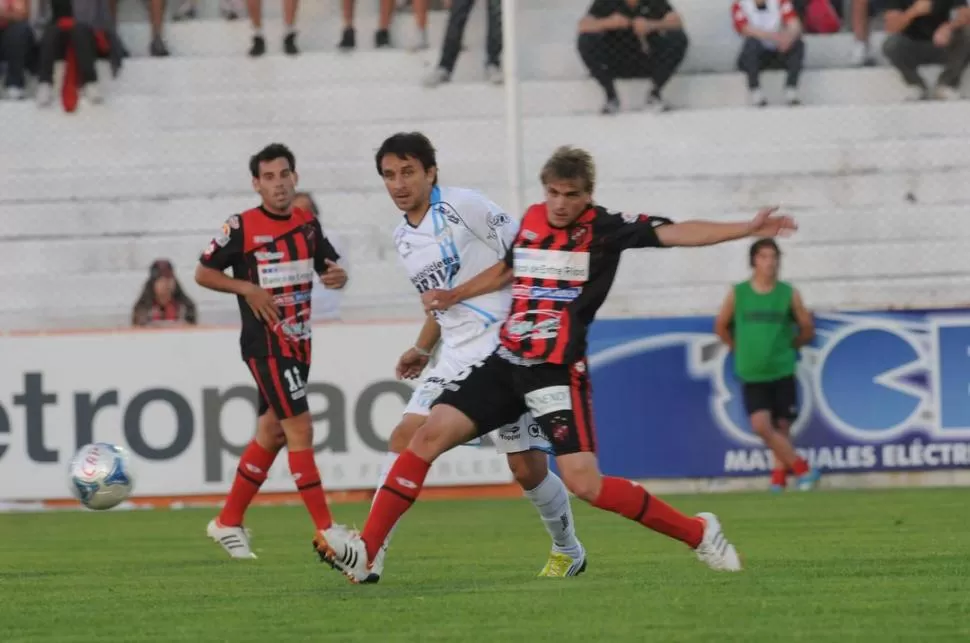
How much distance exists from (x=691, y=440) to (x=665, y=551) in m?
5.23

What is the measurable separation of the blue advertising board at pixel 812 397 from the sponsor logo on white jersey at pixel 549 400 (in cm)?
707

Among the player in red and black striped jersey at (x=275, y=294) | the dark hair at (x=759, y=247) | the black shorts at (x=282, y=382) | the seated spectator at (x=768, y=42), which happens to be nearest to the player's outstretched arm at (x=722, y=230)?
the player in red and black striped jersey at (x=275, y=294)

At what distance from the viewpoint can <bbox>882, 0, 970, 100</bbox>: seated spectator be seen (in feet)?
54.4

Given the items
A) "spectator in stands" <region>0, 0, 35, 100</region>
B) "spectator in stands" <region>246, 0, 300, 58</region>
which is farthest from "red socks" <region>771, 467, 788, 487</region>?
"spectator in stands" <region>0, 0, 35, 100</region>

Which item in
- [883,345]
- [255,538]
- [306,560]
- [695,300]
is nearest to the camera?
[306,560]

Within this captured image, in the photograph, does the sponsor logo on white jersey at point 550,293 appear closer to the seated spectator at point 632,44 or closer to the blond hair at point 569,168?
the blond hair at point 569,168

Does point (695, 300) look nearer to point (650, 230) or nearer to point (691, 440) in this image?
point (691, 440)

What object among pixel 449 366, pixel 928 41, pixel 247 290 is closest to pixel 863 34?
pixel 928 41

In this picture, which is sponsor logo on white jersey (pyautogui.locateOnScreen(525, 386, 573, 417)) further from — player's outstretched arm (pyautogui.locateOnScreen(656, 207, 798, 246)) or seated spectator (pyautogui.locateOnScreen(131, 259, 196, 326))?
seated spectator (pyautogui.locateOnScreen(131, 259, 196, 326))

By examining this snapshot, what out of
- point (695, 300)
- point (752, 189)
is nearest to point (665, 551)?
point (695, 300)

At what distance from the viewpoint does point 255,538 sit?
11.0m

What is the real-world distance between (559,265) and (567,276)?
0.17 feet

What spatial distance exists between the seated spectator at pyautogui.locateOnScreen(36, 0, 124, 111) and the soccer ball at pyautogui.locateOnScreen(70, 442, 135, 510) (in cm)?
817

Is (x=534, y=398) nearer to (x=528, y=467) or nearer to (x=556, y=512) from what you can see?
(x=528, y=467)
